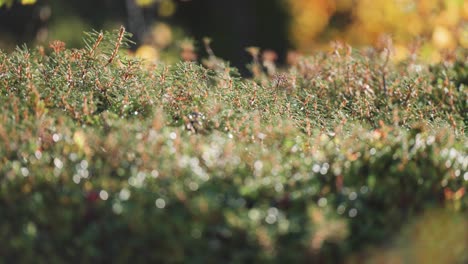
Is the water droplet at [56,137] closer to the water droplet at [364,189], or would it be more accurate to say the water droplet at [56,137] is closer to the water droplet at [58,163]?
the water droplet at [58,163]

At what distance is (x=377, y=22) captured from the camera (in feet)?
37.2

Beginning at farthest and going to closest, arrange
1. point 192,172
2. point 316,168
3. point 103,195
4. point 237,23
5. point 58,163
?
1. point 237,23
2. point 316,168
3. point 58,163
4. point 192,172
5. point 103,195

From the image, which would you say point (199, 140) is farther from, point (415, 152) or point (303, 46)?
point (303, 46)

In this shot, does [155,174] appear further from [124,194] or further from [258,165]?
[258,165]

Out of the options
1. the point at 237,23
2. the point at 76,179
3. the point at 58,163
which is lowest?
the point at 76,179

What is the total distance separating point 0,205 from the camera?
3.21 meters

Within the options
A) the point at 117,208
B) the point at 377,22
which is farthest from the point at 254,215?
the point at 377,22

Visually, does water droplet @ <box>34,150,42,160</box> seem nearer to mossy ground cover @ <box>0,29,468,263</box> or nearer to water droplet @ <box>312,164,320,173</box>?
mossy ground cover @ <box>0,29,468,263</box>

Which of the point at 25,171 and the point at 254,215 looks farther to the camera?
the point at 25,171

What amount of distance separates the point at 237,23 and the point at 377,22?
3851 millimetres

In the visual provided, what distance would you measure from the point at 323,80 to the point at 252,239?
2662mm

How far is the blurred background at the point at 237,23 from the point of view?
10398mm

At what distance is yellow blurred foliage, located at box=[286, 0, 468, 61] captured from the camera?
9.18m

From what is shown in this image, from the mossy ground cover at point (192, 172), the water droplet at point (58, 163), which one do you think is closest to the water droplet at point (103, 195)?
the mossy ground cover at point (192, 172)
